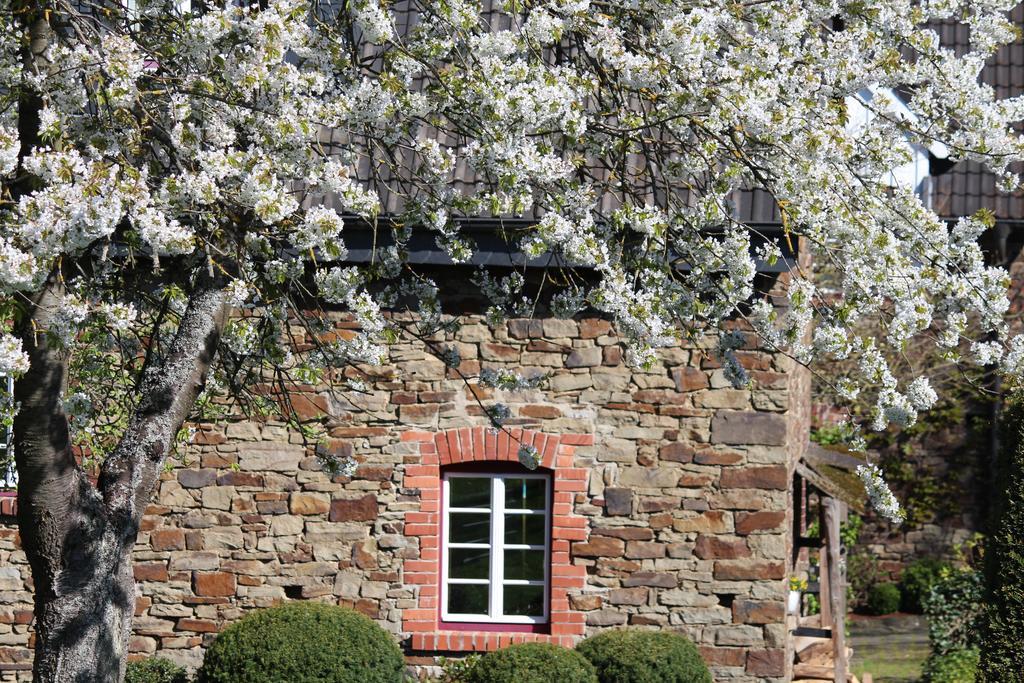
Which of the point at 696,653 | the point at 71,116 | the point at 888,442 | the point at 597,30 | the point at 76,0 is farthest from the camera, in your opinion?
the point at 888,442

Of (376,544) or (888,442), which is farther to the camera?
(888,442)

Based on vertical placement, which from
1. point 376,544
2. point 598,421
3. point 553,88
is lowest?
point 376,544

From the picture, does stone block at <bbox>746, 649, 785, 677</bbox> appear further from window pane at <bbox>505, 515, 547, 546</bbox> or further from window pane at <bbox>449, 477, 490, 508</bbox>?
window pane at <bbox>449, 477, 490, 508</bbox>

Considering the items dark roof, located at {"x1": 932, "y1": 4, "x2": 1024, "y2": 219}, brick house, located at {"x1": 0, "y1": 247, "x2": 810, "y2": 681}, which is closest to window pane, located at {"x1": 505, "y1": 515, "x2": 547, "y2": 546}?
brick house, located at {"x1": 0, "y1": 247, "x2": 810, "y2": 681}

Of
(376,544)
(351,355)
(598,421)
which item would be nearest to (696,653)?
(598,421)

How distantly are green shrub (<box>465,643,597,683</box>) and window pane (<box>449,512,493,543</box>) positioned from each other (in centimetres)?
92

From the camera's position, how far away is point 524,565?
875 centimetres

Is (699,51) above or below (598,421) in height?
above

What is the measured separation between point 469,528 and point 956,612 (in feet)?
16.5

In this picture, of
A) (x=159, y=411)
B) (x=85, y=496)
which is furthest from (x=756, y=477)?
(x=85, y=496)

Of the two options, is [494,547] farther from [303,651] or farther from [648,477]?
[303,651]

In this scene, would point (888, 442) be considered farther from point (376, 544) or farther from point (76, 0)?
point (76, 0)

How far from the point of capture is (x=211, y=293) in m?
5.29

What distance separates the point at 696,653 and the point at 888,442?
8073 millimetres
